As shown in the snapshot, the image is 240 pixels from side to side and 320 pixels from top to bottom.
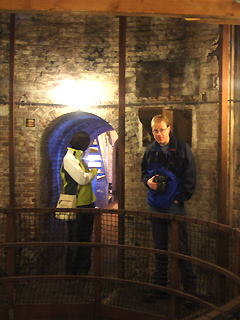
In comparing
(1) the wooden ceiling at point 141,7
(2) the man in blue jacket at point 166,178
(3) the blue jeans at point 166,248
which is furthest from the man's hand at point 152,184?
(1) the wooden ceiling at point 141,7

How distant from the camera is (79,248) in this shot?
464cm

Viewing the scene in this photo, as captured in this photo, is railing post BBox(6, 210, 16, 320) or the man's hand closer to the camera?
railing post BBox(6, 210, 16, 320)

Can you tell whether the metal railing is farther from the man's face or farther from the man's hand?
the man's face

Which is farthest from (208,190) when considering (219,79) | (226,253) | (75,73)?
(75,73)

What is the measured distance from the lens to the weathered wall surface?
15.9 feet

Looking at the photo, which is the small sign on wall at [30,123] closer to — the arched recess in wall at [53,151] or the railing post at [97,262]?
the arched recess in wall at [53,151]

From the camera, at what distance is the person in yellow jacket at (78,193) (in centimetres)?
453

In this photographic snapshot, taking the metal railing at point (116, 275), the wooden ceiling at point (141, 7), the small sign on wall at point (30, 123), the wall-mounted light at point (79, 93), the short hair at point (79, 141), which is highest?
the wooden ceiling at point (141, 7)

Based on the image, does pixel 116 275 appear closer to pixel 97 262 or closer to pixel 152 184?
pixel 97 262

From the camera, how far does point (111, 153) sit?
14344 millimetres

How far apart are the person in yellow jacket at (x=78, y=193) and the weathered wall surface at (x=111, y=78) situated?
2.58 feet

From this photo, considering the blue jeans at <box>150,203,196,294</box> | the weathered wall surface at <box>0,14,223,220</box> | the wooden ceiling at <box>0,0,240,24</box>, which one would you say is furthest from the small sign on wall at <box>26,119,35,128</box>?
the blue jeans at <box>150,203,196,294</box>

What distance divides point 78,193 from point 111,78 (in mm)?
1942

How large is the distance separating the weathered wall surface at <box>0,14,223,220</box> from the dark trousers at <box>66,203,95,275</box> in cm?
84
